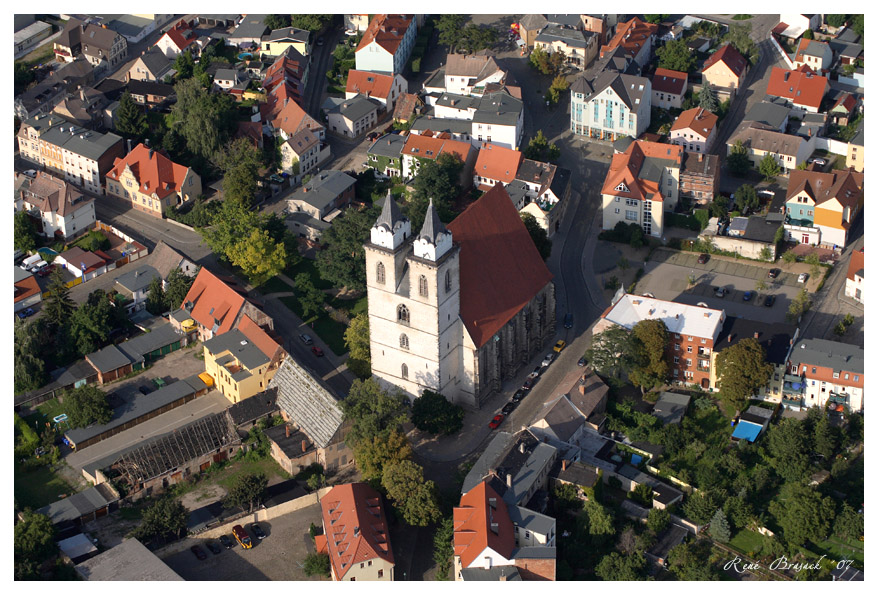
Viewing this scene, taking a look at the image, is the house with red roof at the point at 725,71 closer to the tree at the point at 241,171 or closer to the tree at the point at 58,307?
the tree at the point at 241,171

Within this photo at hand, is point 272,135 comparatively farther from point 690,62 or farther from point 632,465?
point 632,465

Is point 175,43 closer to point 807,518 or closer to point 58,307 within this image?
point 58,307

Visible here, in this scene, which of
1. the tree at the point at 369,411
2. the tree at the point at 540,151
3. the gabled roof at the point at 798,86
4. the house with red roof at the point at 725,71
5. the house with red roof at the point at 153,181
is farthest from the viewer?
the house with red roof at the point at 725,71

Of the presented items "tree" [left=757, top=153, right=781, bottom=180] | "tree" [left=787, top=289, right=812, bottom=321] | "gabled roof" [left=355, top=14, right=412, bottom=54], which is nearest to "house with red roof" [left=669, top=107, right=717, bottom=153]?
"tree" [left=757, top=153, right=781, bottom=180]

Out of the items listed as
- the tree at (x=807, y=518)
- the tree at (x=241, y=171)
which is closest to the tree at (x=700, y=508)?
the tree at (x=807, y=518)

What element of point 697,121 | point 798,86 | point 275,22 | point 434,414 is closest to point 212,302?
point 434,414

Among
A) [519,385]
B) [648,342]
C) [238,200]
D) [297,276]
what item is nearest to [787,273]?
[648,342]
